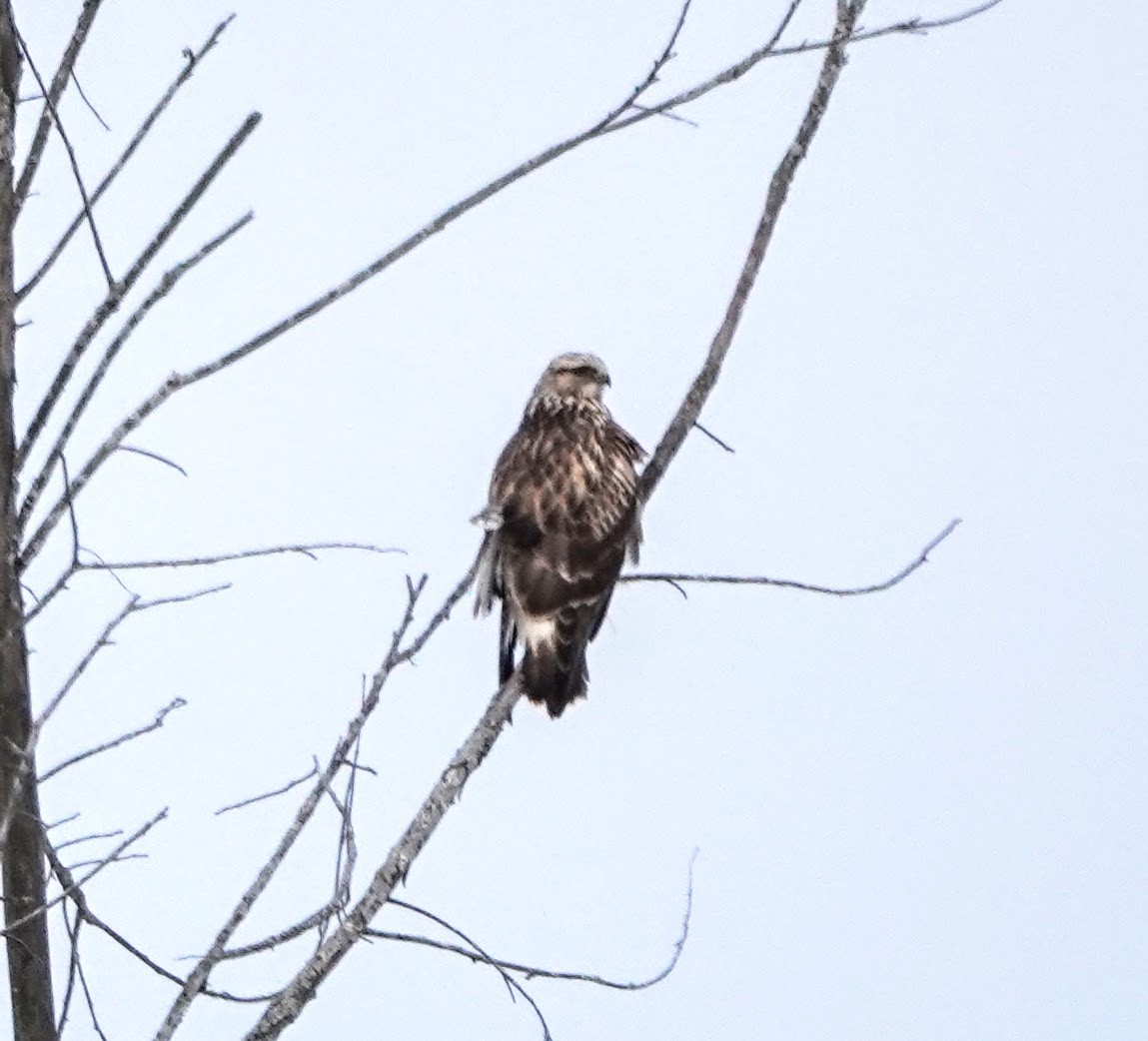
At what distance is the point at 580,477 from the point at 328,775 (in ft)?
9.57

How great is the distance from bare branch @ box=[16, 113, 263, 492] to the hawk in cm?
249

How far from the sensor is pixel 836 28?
445cm

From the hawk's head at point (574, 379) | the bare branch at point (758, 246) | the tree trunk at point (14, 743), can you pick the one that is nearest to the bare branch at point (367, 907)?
the tree trunk at point (14, 743)

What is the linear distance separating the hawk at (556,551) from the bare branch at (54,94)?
263 cm

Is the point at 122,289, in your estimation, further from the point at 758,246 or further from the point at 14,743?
the point at 758,246

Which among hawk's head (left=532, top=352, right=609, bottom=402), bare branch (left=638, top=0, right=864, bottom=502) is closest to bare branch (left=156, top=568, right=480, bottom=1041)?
bare branch (left=638, top=0, right=864, bottom=502)

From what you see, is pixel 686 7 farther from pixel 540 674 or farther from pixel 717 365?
pixel 540 674

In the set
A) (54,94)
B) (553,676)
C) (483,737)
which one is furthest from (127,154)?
(553,676)

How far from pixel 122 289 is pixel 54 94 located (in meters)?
0.36

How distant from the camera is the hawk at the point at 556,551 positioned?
5816mm

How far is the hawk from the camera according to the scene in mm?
5816

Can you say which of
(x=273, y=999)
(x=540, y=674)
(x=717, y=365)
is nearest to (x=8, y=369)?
(x=273, y=999)

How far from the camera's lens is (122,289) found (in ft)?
10.6

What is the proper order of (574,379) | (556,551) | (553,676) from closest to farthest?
1. (553,676)
2. (556,551)
3. (574,379)
